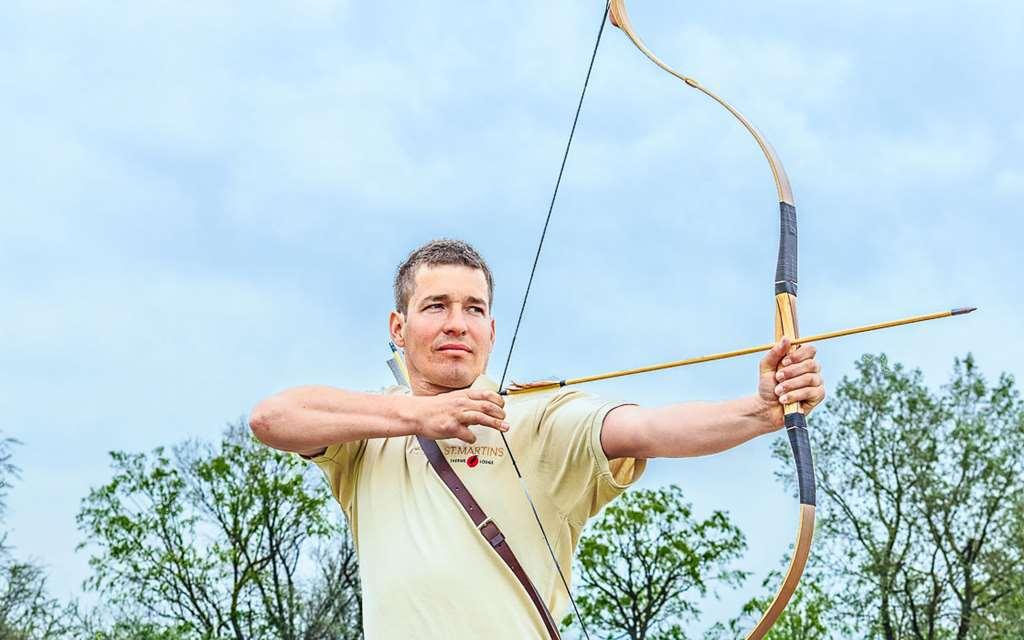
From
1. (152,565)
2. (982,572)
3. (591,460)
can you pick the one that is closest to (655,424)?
(591,460)

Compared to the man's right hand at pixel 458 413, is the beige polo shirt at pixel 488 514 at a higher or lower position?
lower

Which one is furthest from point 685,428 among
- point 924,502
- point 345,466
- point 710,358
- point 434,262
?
point 924,502

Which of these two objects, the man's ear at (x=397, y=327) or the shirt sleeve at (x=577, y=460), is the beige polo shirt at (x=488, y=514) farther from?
the man's ear at (x=397, y=327)

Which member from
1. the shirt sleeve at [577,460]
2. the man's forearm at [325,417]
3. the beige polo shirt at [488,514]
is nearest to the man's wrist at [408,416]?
the man's forearm at [325,417]

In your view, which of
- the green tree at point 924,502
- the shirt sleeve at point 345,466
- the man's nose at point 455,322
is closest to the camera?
the man's nose at point 455,322

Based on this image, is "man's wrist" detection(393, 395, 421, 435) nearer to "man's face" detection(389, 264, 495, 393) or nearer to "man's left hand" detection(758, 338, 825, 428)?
"man's face" detection(389, 264, 495, 393)

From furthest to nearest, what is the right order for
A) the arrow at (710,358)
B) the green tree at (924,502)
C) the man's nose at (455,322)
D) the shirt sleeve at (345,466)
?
the green tree at (924,502) → the shirt sleeve at (345,466) → the man's nose at (455,322) → the arrow at (710,358)

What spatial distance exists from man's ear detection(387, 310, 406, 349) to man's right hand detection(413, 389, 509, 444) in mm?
425

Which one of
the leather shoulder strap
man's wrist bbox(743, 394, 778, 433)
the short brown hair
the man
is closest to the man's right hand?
the man

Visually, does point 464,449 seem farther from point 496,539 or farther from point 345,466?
point 345,466

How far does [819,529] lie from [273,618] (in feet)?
28.5

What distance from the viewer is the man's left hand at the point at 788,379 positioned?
2.25 m

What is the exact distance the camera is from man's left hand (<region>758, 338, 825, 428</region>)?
2.25 meters

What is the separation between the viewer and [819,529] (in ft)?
58.2
